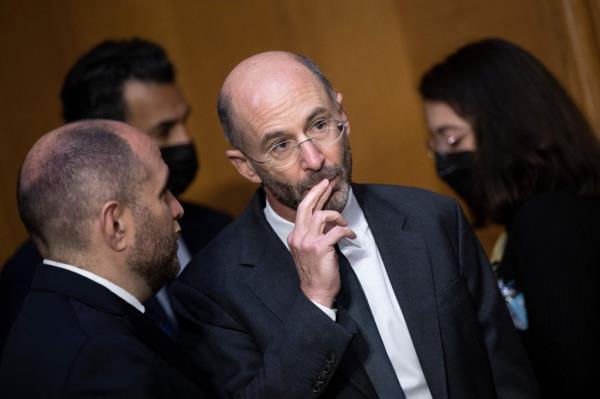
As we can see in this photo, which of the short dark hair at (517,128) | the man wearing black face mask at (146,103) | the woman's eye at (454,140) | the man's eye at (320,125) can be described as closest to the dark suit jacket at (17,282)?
the man wearing black face mask at (146,103)

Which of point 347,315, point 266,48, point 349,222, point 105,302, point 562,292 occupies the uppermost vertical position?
point 266,48

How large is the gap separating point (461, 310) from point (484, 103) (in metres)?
0.92

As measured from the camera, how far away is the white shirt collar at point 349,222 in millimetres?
2057

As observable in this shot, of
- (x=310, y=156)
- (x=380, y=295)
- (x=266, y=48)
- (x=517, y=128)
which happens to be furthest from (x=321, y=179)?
(x=266, y=48)

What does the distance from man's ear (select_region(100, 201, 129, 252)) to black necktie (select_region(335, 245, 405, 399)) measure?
0.52 metres

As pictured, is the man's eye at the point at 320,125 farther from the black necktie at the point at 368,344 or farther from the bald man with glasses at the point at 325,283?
the black necktie at the point at 368,344

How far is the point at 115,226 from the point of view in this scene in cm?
182

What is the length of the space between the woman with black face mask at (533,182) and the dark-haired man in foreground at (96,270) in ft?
3.39

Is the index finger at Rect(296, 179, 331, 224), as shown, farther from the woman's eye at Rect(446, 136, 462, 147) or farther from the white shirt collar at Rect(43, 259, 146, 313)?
the woman's eye at Rect(446, 136, 462, 147)

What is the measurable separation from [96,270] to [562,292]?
4.18ft

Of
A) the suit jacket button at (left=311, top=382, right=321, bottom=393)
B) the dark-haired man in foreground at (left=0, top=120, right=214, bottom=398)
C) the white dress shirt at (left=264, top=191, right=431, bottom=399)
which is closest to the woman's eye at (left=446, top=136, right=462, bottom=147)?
the white dress shirt at (left=264, top=191, right=431, bottom=399)

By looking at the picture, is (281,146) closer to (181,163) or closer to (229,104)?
(229,104)

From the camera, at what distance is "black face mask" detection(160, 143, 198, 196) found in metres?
2.99

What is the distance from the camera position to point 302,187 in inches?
76.5
